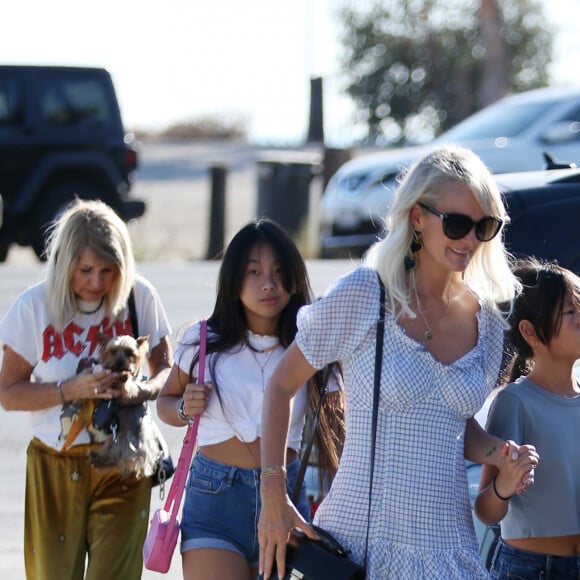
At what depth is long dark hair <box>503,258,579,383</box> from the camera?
11.9 feet

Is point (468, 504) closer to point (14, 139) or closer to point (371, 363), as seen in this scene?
point (371, 363)

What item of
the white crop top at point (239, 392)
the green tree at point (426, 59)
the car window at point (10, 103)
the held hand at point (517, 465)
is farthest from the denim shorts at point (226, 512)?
the green tree at point (426, 59)

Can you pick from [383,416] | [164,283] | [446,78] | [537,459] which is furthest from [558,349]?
[446,78]

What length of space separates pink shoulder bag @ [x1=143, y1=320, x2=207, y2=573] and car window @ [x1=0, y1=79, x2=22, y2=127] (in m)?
12.6

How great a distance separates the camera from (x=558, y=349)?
11.8 ft

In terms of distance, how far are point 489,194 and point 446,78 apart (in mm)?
32911

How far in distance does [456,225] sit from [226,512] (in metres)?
1.21

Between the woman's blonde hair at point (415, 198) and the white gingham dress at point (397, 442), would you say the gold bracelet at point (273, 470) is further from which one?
the woman's blonde hair at point (415, 198)

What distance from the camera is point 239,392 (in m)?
4.01

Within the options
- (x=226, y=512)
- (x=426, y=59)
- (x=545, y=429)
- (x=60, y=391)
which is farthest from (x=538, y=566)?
(x=426, y=59)

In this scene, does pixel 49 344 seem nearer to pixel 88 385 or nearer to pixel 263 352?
pixel 88 385

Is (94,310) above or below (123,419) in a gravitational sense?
above

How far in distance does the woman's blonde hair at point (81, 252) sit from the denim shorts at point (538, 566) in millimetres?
1661

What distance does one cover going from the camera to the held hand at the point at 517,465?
3.20m
